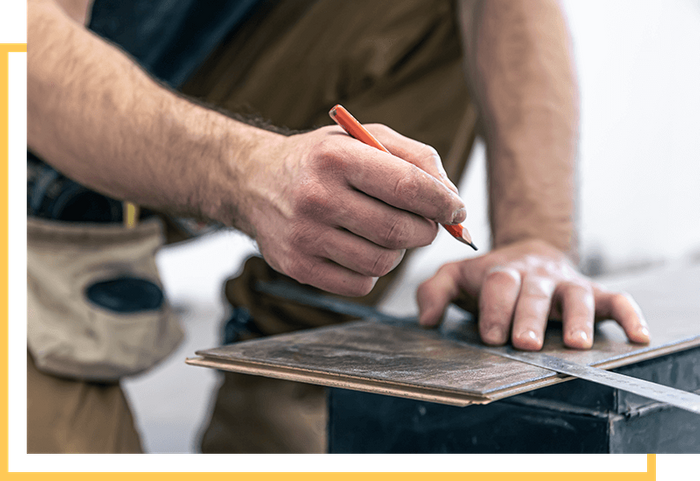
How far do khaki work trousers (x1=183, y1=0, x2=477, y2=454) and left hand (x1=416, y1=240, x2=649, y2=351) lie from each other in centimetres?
47

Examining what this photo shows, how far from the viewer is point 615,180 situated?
2.06 metres

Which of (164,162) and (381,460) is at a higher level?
(164,162)

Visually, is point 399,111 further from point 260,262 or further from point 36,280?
point 36,280

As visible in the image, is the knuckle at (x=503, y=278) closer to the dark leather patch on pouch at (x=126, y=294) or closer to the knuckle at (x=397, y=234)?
the knuckle at (x=397, y=234)

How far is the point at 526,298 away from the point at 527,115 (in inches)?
15.7

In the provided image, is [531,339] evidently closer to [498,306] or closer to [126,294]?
[498,306]

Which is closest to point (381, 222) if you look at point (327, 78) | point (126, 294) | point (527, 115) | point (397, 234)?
point (397, 234)

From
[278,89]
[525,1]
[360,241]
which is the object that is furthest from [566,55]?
[360,241]

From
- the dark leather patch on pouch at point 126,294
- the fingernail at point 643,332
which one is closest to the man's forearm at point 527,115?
the fingernail at point 643,332

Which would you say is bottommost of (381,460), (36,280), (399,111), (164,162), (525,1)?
(381,460)

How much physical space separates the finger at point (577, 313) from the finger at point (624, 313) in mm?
17

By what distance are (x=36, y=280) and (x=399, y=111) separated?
684 mm

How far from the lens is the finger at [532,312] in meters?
0.54

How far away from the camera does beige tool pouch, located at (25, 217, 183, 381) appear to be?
0.85 meters
